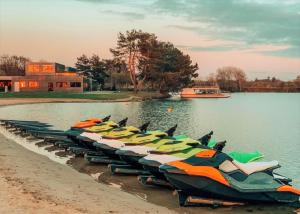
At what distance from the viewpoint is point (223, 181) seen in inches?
517

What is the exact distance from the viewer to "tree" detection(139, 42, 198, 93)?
120750mm

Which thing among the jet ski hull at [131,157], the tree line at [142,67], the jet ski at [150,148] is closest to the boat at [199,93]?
the tree line at [142,67]

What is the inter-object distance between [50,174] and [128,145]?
3996mm

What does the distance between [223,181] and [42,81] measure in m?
107

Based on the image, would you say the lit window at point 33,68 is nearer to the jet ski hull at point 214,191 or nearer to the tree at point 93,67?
the tree at point 93,67

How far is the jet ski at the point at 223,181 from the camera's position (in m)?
13.2

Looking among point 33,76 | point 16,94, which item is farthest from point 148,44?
point 16,94

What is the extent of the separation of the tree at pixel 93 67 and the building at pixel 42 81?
89.5ft

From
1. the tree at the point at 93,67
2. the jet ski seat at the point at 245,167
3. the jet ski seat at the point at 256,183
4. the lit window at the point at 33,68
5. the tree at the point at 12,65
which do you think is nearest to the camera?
the jet ski seat at the point at 256,183

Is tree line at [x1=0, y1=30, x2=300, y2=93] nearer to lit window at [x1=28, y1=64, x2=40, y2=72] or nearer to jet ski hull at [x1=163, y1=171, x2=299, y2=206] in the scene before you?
lit window at [x1=28, y1=64, x2=40, y2=72]

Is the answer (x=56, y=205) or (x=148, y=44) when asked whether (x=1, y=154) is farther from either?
(x=148, y=44)

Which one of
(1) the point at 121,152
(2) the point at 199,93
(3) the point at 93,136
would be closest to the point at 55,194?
(1) the point at 121,152

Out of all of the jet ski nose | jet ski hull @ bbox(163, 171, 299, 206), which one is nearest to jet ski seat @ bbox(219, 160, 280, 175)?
jet ski hull @ bbox(163, 171, 299, 206)

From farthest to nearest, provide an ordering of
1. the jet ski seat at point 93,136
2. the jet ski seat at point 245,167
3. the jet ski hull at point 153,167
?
the jet ski seat at point 93,136 < the jet ski hull at point 153,167 < the jet ski seat at point 245,167
